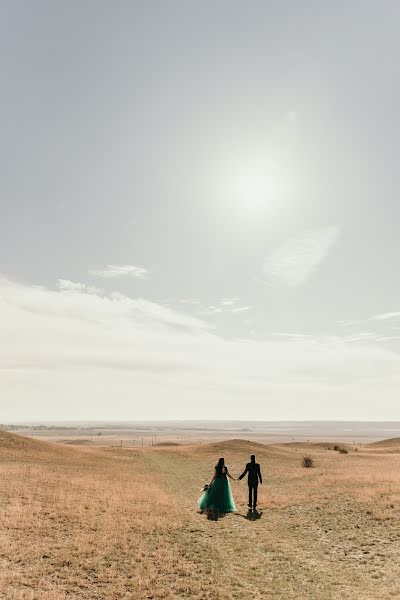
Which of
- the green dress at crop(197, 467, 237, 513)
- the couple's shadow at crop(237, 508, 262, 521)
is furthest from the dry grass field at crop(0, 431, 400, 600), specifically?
the green dress at crop(197, 467, 237, 513)

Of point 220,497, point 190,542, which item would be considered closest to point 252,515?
point 220,497

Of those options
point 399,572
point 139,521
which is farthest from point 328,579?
point 139,521

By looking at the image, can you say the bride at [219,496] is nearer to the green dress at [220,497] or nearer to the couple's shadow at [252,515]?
the green dress at [220,497]

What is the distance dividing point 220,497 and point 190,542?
626cm

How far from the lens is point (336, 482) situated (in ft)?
105

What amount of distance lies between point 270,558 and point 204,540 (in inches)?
124

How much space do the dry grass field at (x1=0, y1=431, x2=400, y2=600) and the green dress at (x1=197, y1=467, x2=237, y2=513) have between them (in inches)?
32.3

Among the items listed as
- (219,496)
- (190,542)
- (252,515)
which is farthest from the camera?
(219,496)

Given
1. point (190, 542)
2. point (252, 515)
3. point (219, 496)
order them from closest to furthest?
point (190, 542) < point (252, 515) < point (219, 496)

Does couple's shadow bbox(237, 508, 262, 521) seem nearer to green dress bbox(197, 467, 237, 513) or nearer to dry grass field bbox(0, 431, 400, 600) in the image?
dry grass field bbox(0, 431, 400, 600)

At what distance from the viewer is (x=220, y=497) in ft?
73.2

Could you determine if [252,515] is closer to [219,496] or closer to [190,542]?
[219,496]

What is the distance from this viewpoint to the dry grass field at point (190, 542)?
1179 centimetres

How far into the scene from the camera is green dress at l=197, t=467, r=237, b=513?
72.5 ft
